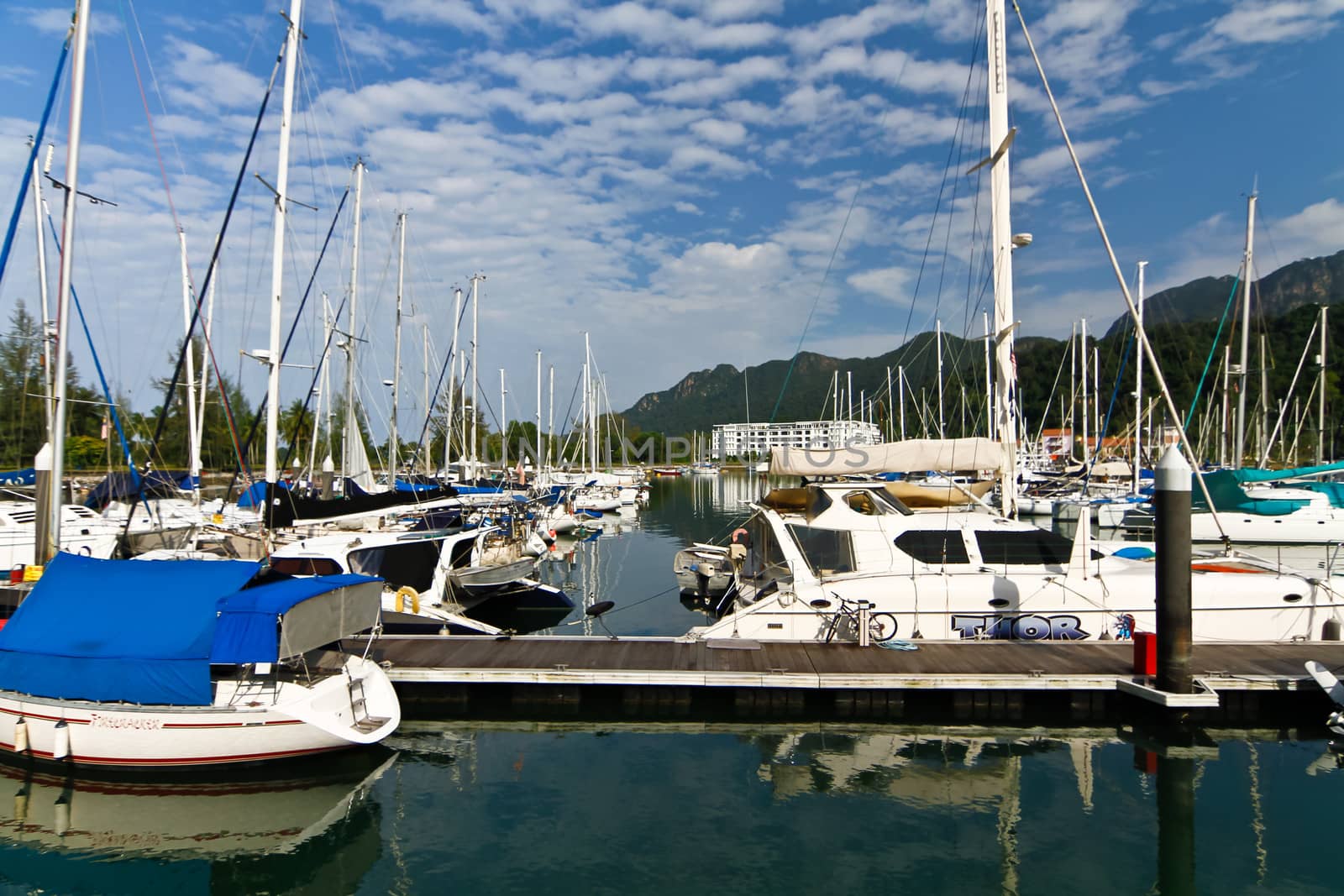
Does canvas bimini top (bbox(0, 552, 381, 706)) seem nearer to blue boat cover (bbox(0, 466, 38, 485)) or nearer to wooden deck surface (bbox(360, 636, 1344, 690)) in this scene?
wooden deck surface (bbox(360, 636, 1344, 690))

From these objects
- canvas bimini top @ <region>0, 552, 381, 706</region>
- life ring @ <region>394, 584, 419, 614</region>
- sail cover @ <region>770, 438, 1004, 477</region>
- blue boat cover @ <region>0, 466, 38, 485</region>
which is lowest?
life ring @ <region>394, 584, 419, 614</region>

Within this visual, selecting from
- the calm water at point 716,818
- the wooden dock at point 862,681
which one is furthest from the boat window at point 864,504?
the calm water at point 716,818

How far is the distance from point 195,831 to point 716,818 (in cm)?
585

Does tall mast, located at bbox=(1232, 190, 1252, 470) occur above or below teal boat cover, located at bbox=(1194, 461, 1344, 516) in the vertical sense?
above

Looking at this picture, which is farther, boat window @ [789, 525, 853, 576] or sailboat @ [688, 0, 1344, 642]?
boat window @ [789, 525, 853, 576]

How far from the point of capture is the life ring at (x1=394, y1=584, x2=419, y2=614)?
51.0ft

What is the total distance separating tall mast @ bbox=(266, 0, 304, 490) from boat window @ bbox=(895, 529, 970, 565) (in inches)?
496

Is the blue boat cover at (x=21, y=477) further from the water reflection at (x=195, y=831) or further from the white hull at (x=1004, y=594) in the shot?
the white hull at (x=1004, y=594)

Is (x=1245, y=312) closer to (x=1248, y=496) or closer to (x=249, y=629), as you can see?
(x=1248, y=496)

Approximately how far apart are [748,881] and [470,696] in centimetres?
634

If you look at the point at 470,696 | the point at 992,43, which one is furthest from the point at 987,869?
the point at 992,43

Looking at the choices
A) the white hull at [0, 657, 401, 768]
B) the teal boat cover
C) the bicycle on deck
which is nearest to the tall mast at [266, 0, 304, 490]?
the white hull at [0, 657, 401, 768]

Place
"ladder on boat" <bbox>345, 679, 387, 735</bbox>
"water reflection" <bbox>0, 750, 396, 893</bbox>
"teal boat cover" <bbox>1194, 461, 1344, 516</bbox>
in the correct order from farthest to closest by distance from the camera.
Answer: "teal boat cover" <bbox>1194, 461, 1344, 516</bbox>, "ladder on boat" <bbox>345, 679, 387, 735</bbox>, "water reflection" <bbox>0, 750, 396, 893</bbox>

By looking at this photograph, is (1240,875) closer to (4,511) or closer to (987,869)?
(987,869)
